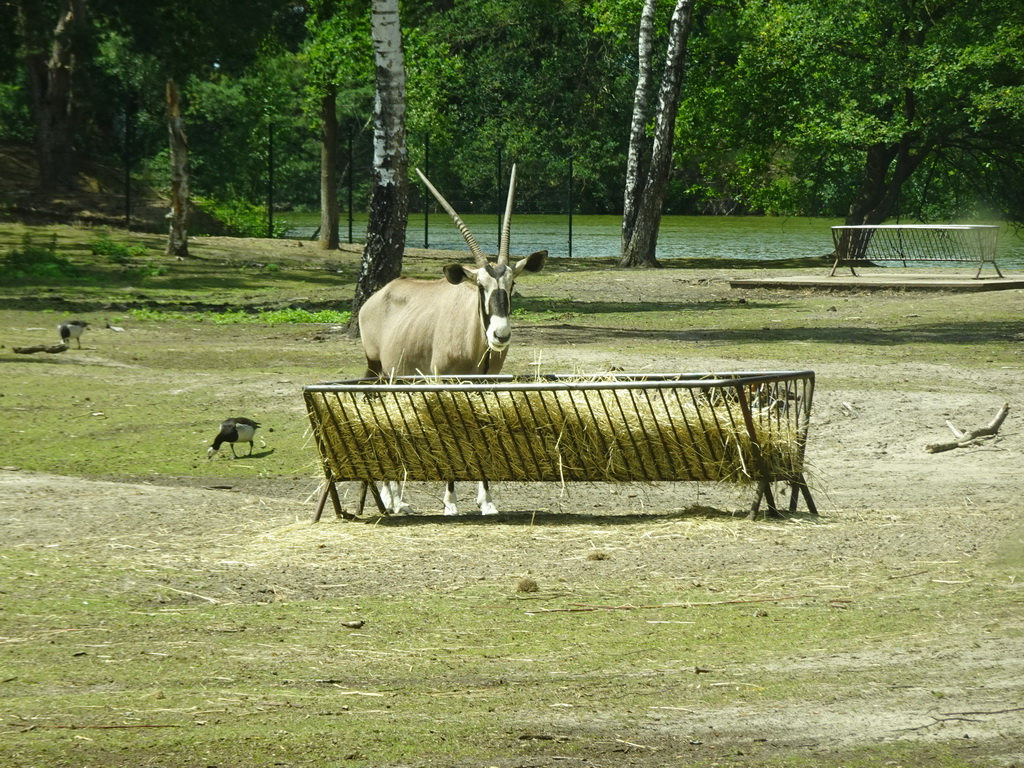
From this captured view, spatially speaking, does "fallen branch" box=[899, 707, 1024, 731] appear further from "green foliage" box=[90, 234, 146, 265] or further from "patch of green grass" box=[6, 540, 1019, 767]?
"green foliage" box=[90, 234, 146, 265]

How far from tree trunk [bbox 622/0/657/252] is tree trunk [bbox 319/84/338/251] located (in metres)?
7.42

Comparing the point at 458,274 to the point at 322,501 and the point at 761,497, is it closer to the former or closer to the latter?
the point at 322,501

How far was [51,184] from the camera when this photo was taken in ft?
123

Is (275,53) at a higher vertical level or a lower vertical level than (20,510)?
higher

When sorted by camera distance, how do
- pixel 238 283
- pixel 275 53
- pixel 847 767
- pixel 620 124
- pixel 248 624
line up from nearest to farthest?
pixel 847 767 < pixel 248 624 < pixel 238 283 < pixel 275 53 < pixel 620 124

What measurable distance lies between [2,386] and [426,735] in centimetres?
1109

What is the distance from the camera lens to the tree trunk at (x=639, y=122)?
32812mm

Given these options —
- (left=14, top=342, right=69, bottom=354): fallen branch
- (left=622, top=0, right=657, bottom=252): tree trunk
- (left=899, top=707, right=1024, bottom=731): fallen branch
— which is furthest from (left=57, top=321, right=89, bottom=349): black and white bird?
(left=622, top=0, right=657, bottom=252): tree trunk

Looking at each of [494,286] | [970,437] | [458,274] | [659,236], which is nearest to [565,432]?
[494,286]

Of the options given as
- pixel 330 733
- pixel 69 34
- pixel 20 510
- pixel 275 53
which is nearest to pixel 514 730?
pixel 330 733

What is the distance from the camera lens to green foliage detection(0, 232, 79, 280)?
1038 inches

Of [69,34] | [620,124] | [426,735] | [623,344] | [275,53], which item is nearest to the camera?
[426,735]

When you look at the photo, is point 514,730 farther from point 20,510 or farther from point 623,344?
point 623,344

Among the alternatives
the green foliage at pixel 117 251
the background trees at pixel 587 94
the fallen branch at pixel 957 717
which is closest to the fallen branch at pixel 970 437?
the fallen branch at pixel 957 717
